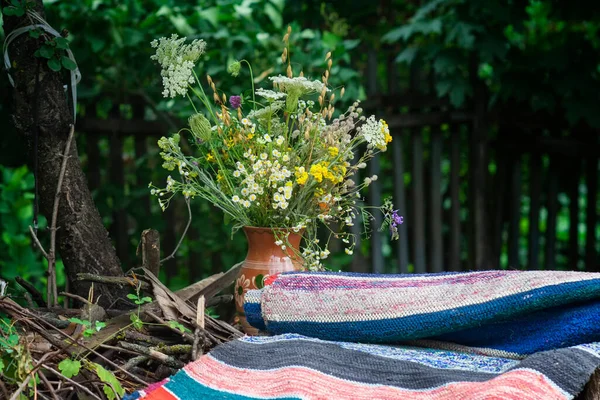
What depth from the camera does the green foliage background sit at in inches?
113

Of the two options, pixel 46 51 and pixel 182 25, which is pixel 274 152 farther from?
pixel 182 25

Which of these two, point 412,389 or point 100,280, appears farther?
point 100,280

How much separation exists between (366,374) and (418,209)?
2.90 meters

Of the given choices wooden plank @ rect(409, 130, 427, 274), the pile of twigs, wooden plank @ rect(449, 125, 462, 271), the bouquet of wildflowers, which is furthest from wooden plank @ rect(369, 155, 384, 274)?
the pile of twigs

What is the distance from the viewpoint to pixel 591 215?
3969mm

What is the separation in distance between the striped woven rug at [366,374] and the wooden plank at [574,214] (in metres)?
3.18

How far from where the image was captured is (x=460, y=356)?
111 centimetres

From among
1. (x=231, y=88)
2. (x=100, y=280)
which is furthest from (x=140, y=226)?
(x=100, y=280)

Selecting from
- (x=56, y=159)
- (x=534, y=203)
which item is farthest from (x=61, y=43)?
Answer: (x=534, y=203)

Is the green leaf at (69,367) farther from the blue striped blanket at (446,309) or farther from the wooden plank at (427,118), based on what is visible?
the wooden plank at (427,118)

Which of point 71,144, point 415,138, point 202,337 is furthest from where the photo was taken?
point 415,138

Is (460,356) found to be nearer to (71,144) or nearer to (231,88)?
(71,144)

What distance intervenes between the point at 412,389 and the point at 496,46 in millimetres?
2721

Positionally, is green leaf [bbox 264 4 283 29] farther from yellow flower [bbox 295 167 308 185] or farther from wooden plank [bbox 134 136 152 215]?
yellow flower [bbox 295 167 308 185]
